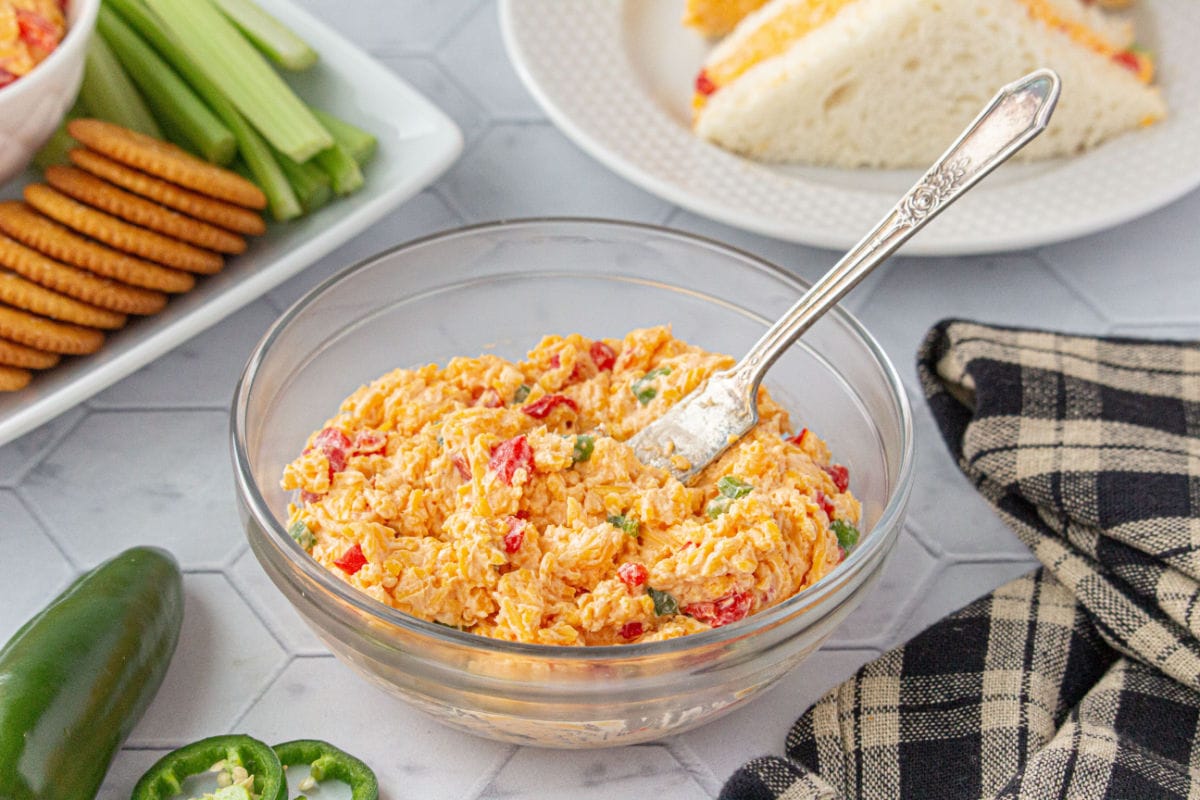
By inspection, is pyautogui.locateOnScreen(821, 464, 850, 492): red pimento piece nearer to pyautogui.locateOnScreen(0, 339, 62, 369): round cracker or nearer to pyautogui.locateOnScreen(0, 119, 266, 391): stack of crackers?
pyautogui.locateOnScreen(0, 119, 266, 391): stack of crackers

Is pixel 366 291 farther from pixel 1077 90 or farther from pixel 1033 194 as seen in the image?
pixel 1077 90

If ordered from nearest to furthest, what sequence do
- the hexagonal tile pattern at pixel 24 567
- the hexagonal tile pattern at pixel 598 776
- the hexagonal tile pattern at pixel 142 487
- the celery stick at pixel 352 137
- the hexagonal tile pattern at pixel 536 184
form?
the hexagonal tile pattern at pixel 598 776 < the hexagonal tile pattern at pixel 24 567 < the hexagonal tile pattern at pixel 142 487 < the celery stick at pixel 352 137 < the hexagonal tile pattern at pixel 536 184

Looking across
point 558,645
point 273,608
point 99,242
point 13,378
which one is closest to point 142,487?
point 13,378

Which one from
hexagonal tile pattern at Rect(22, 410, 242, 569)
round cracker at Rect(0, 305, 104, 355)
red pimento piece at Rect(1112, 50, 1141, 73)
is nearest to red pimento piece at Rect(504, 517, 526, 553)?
hexagonal tile pattern at Rect(22, 410, 242, 569)

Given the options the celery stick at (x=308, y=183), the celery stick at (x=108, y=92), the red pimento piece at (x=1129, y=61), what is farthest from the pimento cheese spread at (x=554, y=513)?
the red pimento piece at (x=1129, y=61)

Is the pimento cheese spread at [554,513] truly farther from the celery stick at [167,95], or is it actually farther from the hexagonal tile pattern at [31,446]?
the celery stick at [167,95]

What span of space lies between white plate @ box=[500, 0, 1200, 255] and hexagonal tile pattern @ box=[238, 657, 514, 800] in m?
1.32

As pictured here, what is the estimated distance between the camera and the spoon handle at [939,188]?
1.82 metres

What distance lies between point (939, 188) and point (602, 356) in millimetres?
623

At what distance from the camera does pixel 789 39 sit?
10.9 feet

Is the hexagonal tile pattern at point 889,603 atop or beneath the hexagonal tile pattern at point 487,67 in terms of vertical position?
beneath

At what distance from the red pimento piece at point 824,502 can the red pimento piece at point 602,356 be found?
448 millimetres

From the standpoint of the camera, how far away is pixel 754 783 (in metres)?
1.82

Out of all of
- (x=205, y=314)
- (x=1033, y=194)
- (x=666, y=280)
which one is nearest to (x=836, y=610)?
(x=666, y=280)
